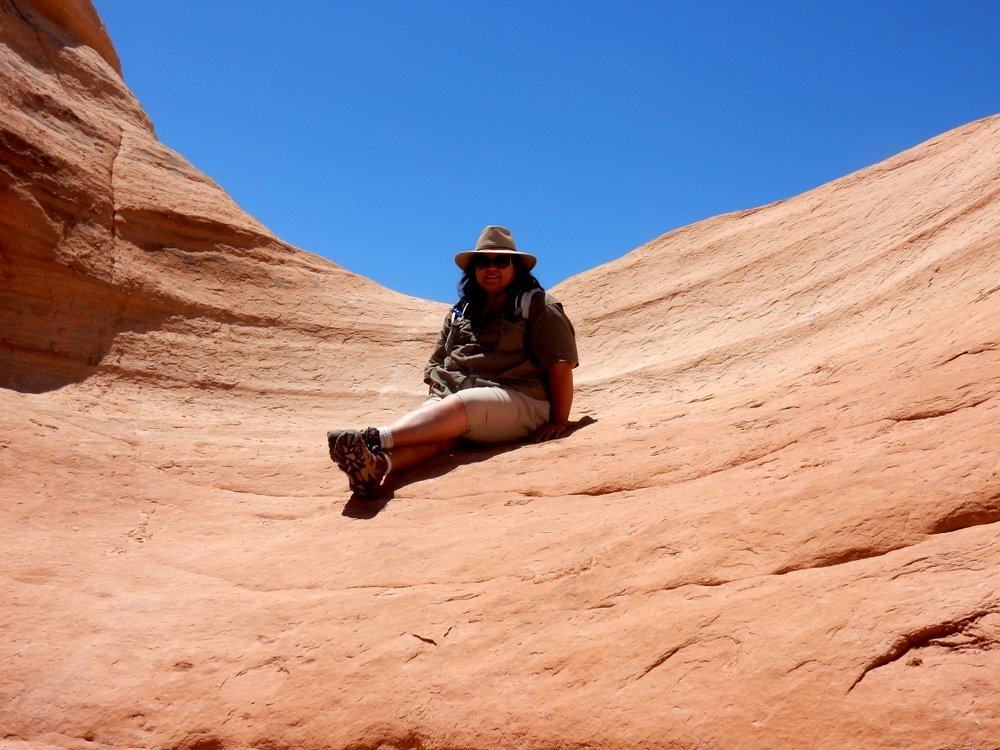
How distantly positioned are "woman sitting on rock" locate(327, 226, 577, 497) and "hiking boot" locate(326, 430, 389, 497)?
58 millimetres

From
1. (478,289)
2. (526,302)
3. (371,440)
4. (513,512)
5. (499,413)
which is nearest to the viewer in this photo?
(513,512)

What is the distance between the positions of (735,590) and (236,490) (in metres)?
2.58

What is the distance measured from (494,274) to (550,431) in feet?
2.66

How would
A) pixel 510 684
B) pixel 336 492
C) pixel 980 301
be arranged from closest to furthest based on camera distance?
pixel 510 684
pixel 980 301
pixel 336 492

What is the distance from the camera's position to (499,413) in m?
4.16

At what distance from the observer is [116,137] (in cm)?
665

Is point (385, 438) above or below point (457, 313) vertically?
below

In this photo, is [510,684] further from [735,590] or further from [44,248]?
[44,248]

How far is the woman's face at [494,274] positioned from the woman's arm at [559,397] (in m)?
0.49

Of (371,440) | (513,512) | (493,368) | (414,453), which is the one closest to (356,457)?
(371,440)

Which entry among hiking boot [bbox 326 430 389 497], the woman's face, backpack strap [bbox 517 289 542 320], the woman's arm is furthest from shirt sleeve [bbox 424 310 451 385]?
hiking boot [bbox 326 430 389 497]

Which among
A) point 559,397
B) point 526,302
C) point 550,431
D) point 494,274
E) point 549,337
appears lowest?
point 550,431

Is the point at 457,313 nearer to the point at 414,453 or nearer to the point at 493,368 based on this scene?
the point at 493,368

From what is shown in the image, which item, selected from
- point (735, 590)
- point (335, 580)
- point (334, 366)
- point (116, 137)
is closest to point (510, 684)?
point (735, 590)
